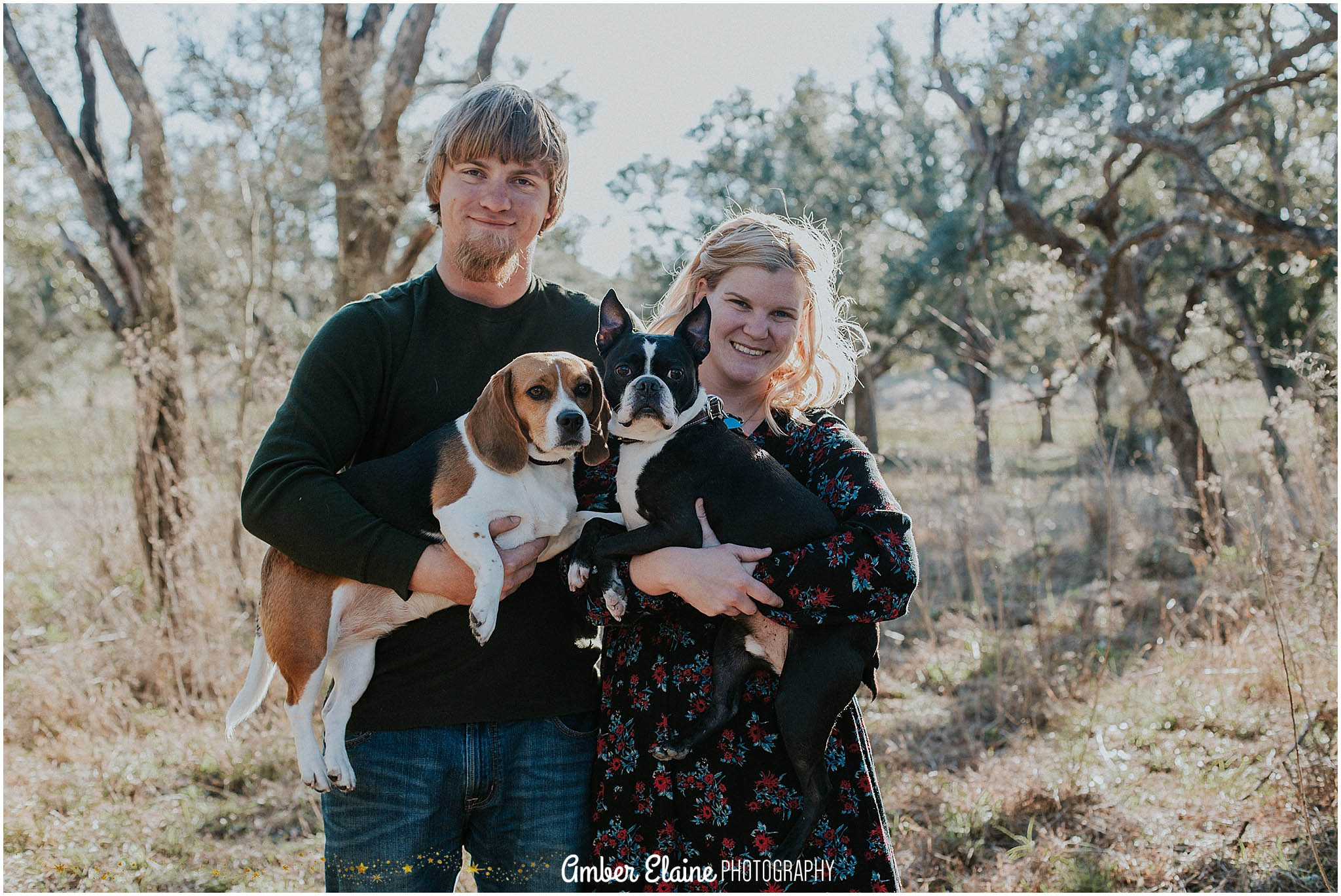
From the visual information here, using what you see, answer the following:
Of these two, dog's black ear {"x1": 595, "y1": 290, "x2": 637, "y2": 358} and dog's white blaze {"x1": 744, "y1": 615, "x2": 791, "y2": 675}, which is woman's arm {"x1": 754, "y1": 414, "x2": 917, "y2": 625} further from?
dog's black ear {"x1": 595, "y1": 290, "x2": 637, "y2": 358}

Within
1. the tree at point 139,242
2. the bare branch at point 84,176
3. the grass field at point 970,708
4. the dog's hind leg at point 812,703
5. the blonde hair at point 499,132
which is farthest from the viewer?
the bare branch at point 84,176

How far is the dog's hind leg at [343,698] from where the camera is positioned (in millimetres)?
2412

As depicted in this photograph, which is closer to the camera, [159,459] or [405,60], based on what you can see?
[159,459]

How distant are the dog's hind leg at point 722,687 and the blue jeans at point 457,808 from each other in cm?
34

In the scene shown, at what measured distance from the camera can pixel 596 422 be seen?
2717 millimetres

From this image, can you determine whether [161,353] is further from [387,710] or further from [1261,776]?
[1261,776]

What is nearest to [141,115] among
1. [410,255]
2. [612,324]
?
[410,255]

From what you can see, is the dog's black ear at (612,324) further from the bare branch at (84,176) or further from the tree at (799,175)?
the tree at (799,175)

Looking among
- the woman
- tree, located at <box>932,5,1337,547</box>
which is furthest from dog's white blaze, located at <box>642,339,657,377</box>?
tree, located at <box>932,5,1337,547</box>

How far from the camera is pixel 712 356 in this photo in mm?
2863

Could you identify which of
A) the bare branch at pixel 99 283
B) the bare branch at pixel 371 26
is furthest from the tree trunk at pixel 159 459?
the bare branch at pixel 371 26

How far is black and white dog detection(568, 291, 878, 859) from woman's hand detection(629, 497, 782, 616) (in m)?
0.10

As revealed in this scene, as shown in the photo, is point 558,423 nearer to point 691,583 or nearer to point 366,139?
point 691,583

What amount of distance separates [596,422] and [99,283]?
20.3 feet
